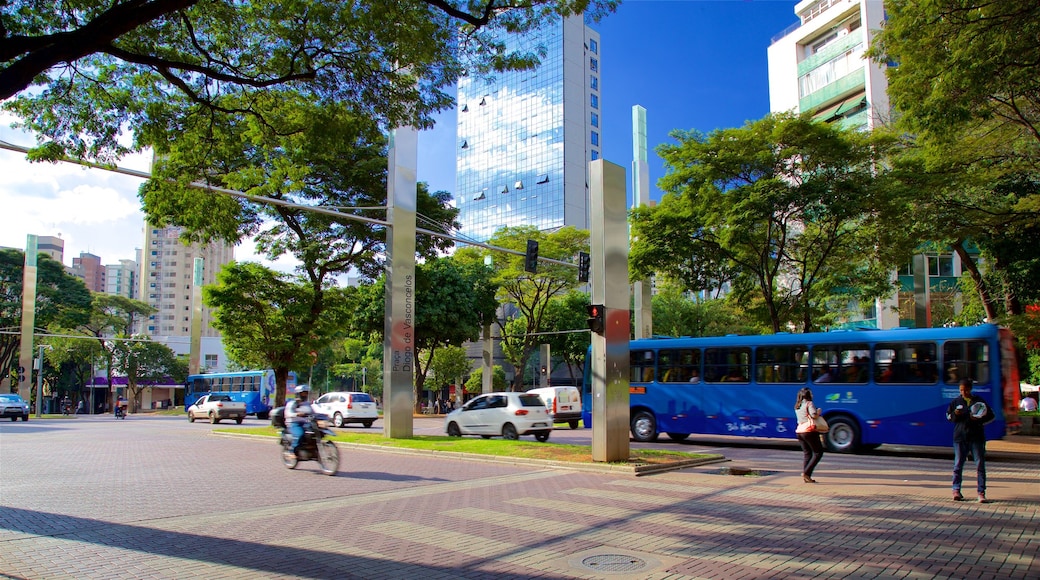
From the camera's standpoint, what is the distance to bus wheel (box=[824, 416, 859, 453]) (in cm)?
1656

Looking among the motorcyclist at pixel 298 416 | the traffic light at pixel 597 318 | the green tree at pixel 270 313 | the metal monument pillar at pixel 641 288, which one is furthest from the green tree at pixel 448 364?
the traffic light at pixel 597 318

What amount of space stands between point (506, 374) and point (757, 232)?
4202cm

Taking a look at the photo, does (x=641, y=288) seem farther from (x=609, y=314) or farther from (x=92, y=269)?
(x=92, y=269)

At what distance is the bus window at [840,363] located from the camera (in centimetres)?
1664

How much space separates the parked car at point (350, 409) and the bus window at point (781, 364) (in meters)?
17.4

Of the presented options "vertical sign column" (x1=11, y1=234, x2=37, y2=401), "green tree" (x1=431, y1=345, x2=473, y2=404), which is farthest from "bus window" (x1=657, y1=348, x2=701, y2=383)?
"vertical sign column" (x1=11, y1=234, x2=37, y2=401)

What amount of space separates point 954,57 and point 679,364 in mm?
10521

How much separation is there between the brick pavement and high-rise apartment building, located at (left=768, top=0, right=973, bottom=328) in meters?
32.2

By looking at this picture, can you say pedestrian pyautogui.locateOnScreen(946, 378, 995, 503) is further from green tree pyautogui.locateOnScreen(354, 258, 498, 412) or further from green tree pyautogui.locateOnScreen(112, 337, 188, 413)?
green tree pyautogui.locateOnScreen(112, 337, 188, 413)

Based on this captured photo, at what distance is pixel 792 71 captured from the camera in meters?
51.1

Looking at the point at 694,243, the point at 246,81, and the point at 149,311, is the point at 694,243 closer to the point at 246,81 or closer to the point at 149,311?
the point at 246,81

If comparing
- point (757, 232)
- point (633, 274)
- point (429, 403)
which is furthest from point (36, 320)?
point (757, 232)

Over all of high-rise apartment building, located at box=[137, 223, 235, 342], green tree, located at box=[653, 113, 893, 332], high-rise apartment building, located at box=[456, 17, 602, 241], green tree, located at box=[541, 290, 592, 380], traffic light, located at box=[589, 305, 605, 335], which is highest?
high-rise apartment building, located at box=[456, 17, 602, 241]

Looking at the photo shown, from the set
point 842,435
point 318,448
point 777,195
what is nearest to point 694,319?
point 777,195
